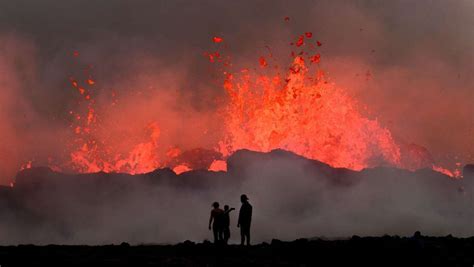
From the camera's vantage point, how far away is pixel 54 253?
3438cm

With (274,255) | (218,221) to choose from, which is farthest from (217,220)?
(274,255)

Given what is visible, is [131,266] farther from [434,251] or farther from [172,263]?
[434,251]

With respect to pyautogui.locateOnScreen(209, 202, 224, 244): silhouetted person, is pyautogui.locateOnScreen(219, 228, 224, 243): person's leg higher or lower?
lower

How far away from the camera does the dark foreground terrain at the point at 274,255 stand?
29.3 metres

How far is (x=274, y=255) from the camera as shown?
3347 cm

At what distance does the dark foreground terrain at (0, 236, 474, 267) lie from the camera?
29266 mm

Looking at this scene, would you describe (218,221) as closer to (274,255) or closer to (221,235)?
(221,235)

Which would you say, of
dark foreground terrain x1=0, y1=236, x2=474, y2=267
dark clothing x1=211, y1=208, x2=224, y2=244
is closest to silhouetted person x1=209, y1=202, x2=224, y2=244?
dark clothing x1=211, y1=208, x2=224, y2=244

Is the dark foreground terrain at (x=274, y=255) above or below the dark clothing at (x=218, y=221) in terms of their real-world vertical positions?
below

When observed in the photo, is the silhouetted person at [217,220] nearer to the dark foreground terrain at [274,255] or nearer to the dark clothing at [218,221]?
the dark clothing at [218,221]

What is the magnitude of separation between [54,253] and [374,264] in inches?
650

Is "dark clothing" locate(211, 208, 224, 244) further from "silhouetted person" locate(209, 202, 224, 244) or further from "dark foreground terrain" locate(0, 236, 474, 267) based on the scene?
"dark foreground terrain" locate(0, 236, 474, 267)

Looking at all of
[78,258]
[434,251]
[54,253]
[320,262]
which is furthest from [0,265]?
[434,251]

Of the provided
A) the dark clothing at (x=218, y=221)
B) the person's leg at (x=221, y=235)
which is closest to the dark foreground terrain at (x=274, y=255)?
the person's leg at (x=221, y=235)
